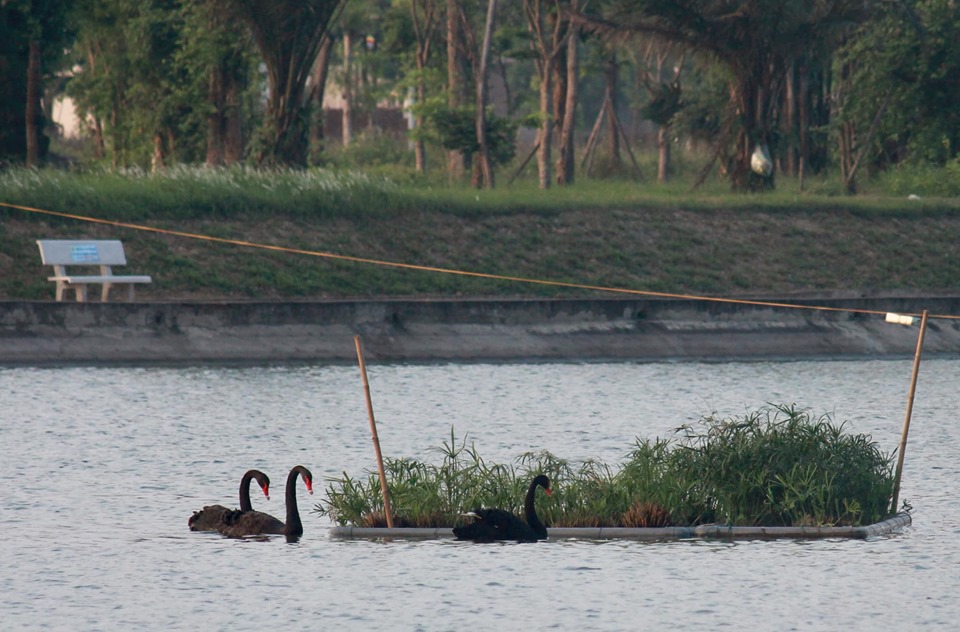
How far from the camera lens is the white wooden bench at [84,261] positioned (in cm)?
2998

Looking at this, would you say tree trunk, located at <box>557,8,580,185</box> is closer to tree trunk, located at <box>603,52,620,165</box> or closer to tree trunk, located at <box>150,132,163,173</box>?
tree trunk, located at <box>603,52,620,165</box>

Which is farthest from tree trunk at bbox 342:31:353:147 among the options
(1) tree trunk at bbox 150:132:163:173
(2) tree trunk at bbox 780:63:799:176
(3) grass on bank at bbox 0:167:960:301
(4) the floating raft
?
(4) the floating raft

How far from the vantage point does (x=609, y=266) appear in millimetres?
36656

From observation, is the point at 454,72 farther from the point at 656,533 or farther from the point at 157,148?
the point at 656,533

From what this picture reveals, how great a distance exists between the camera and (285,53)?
42.5m

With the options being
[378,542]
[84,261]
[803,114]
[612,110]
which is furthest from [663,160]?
[378,542]

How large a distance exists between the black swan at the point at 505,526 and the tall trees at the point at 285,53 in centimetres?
2786

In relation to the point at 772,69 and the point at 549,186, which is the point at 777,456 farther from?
the point at 549,186

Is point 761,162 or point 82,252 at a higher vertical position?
point 761,162

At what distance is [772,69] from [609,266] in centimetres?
935

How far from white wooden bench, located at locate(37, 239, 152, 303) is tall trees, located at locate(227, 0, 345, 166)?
1177 centimetres

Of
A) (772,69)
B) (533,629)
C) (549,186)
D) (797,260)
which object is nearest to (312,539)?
(533,629)

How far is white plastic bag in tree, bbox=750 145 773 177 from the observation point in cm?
4334

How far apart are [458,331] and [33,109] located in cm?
1783
